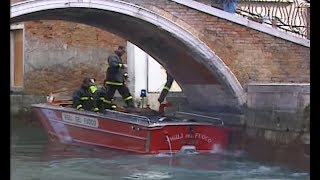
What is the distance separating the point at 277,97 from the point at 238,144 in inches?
58.3

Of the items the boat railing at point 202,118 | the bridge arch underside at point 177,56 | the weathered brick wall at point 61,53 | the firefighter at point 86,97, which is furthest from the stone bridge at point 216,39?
the weathered brick wall at point 61,53

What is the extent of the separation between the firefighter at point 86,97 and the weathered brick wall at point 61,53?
14.1 ft

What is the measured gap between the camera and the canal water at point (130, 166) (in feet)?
25.9

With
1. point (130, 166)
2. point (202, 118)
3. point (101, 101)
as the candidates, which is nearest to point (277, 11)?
point (202, 118)

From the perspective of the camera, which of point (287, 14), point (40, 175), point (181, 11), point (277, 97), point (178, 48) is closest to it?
point (40, 175)

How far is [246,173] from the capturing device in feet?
26.6

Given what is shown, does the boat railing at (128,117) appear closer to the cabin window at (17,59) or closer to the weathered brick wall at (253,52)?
the weathered brick wall at (253,52)

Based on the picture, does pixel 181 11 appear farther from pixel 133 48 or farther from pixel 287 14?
pixel 133 48

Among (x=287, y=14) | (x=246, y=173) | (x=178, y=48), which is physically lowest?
(x=246, y=173)

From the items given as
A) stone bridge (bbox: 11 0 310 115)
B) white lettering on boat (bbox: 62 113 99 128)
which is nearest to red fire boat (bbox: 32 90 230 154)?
white lettering on boat (bbox: 62 113 99 128)

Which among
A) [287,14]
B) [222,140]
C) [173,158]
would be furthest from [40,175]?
[287,14]

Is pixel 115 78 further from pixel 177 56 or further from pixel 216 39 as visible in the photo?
pixel 216 39

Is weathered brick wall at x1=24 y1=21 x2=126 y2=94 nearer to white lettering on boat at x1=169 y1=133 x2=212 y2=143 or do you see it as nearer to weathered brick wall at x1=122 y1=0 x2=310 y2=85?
weathered brick wall at x1=122 y1=0 x2=310 y2=85

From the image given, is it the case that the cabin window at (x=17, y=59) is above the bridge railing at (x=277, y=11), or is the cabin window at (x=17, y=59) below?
below
